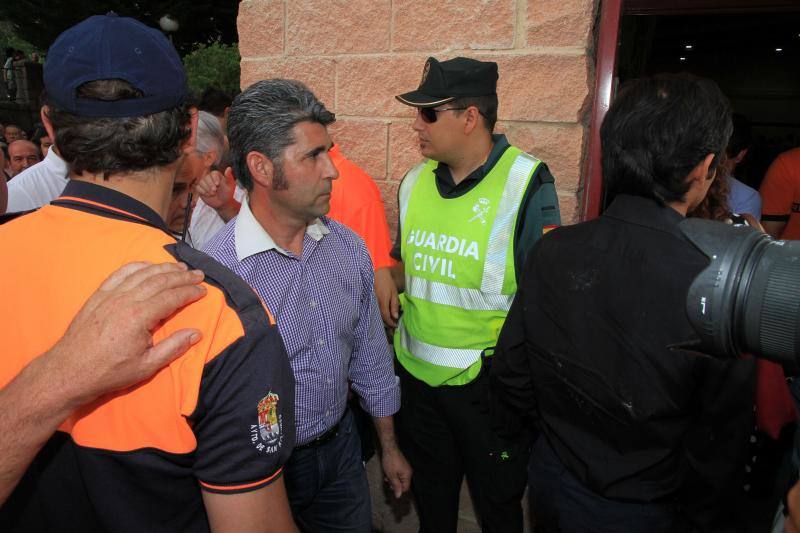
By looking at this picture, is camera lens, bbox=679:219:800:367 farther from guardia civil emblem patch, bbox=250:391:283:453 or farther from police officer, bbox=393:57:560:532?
police officer, bbox=393:57:560:532

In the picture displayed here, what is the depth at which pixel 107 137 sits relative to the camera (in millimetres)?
1118

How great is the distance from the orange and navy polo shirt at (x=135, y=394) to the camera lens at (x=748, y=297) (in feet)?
2.52

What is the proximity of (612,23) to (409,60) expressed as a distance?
93cm

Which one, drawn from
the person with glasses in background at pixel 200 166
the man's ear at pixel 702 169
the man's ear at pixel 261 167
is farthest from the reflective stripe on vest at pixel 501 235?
the person with glasses in background at pixel 200 166

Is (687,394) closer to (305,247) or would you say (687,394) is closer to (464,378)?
(464,378)

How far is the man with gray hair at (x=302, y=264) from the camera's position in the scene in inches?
72.8

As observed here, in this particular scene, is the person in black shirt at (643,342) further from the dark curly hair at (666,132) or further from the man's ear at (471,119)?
the man's ear at (471,119)

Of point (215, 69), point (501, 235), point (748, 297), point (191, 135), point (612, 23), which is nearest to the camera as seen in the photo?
point (748, 297)

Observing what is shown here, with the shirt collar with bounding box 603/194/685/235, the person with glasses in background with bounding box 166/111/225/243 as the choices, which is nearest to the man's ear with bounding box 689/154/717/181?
the shirt collar with bounding box 603/194/685/235

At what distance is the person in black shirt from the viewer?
139 centimetres

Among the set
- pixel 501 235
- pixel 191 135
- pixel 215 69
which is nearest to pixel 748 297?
pixel 191 135

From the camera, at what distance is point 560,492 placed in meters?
1.73

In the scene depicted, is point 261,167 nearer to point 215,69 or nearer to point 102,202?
point 102,202

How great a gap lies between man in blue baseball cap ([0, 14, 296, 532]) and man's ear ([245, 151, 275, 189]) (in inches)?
26.8
